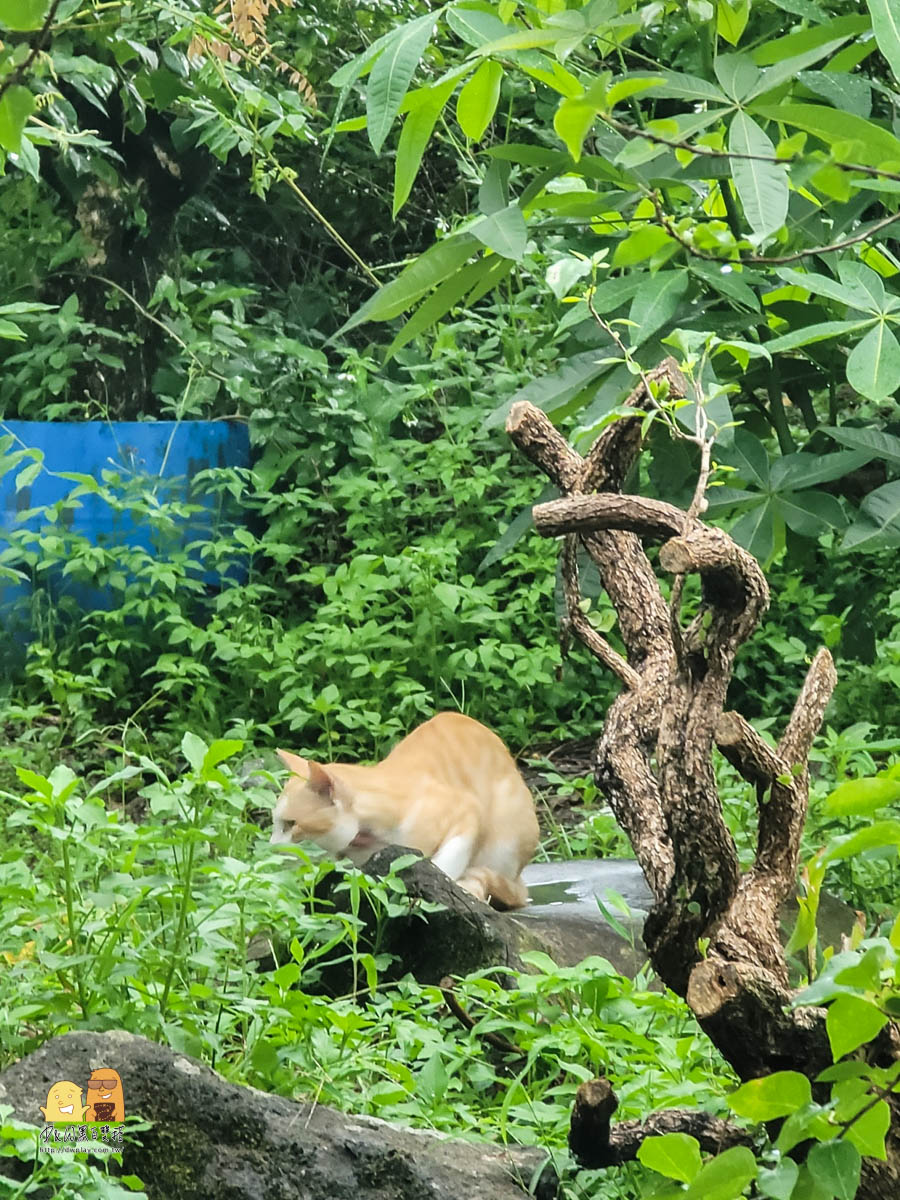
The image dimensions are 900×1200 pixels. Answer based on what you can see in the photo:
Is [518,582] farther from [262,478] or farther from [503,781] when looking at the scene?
[503,781]

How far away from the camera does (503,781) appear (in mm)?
3625

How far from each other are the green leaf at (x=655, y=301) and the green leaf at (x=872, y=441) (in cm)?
48

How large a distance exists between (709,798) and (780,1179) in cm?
38

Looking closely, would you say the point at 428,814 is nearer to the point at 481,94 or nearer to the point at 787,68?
the point at 481,94

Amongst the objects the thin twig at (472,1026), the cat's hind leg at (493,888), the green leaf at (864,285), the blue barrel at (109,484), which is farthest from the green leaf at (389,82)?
the blue barrel at (109,484)

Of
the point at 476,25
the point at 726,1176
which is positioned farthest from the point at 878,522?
the point at 726,1176

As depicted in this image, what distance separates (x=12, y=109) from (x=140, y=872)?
1606 mm

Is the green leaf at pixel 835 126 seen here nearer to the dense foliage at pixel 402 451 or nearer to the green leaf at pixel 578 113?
the dense foliage at pixel 402 451

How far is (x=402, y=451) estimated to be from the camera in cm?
610

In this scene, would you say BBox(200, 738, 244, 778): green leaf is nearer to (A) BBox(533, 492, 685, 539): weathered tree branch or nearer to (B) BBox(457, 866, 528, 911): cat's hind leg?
(A) BBox(533, 492, 685, 539): weathered tree branch

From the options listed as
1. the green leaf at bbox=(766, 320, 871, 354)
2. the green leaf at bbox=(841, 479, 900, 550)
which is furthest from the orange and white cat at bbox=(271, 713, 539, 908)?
the green leaf at bbox=(766, 320, 871, 354)

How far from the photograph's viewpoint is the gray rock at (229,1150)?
1.59 metres

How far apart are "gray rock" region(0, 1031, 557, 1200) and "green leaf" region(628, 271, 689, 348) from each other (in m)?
1.10

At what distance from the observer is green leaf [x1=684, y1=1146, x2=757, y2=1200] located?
98cm
